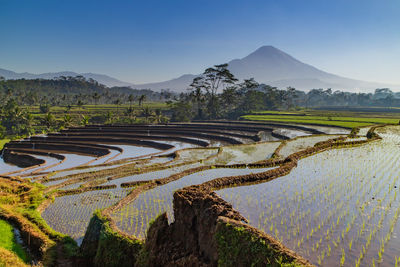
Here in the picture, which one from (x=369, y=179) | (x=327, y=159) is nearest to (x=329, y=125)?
(x=327, y=159)

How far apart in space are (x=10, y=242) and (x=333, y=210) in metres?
8.52

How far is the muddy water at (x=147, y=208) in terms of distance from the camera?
22.8ft

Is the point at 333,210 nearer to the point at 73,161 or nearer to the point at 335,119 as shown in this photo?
the point at 73,161

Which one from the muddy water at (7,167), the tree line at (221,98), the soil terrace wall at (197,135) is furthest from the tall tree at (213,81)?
the muddy water at (7,167)

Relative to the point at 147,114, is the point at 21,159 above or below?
below

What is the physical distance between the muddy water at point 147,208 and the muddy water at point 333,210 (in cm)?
206

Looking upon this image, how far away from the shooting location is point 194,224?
16.7ft

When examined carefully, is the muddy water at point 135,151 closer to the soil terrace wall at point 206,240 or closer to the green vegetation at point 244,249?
the soil terrace wall at point 206,240

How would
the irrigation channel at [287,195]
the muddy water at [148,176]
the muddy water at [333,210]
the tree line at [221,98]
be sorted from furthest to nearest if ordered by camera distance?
1. the tree line at [221,98]
2. the muddy water at [148,176]
3. the irrigation channel at [287,195]
4. the muddy water at [333,210]

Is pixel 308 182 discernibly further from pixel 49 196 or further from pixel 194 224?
pixel 49 196

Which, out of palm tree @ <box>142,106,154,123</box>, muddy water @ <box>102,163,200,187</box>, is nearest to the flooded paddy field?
muddy water @ <box>102,163,200,187</box>

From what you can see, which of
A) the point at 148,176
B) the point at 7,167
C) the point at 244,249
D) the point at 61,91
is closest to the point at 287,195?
the point at 244,249

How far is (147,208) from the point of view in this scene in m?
8.23

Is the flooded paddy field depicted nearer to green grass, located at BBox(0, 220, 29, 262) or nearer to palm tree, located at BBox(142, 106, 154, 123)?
green grass, located at BBox(0, 220, 29, 262)
